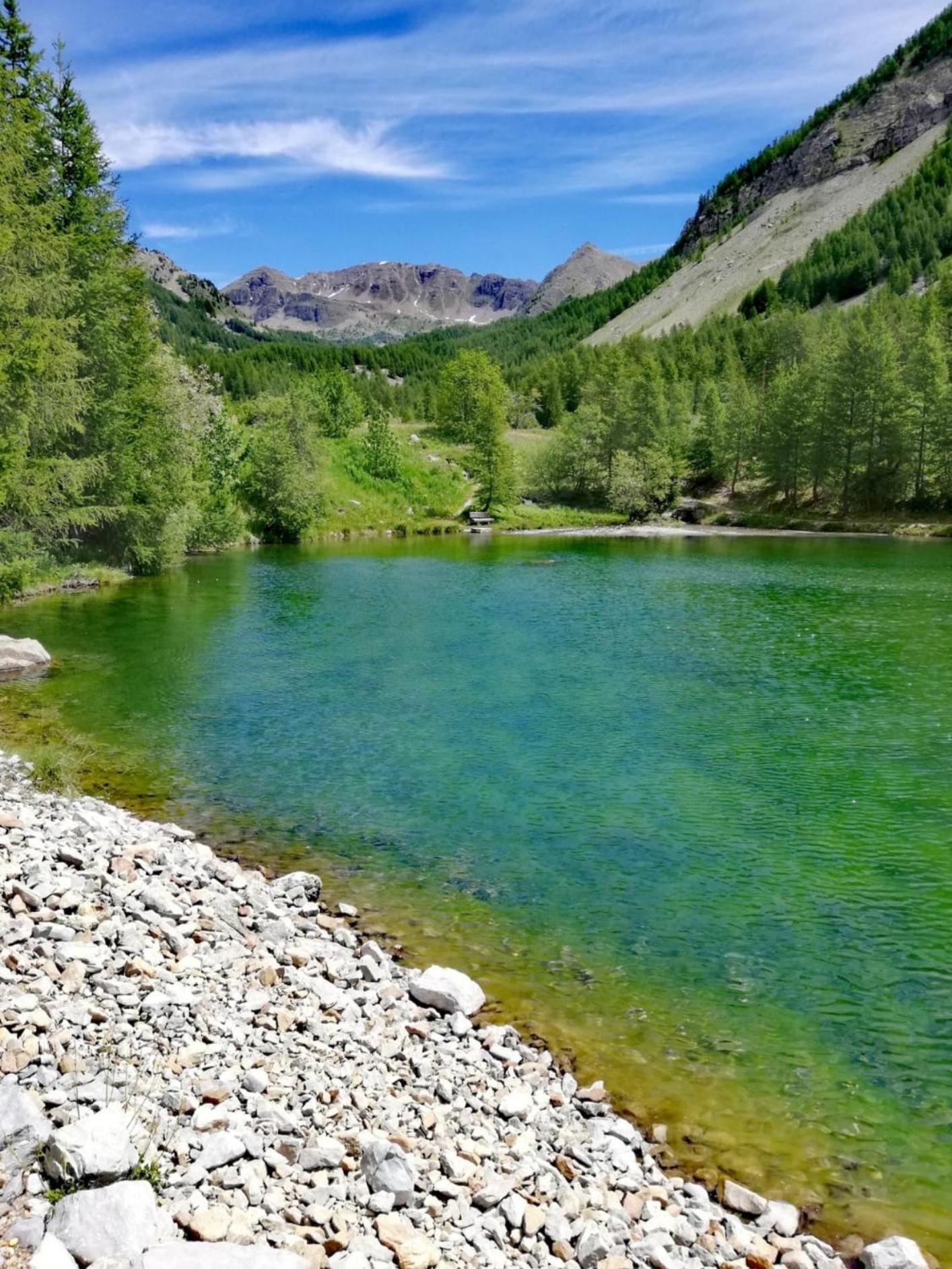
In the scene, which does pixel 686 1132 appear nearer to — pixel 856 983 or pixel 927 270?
pixel 856 983

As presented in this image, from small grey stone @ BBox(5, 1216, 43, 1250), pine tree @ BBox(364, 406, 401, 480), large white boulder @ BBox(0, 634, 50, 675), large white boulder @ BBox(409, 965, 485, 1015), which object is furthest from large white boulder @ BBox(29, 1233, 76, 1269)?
pine tree @ BBox(364, 406, 401, 480)

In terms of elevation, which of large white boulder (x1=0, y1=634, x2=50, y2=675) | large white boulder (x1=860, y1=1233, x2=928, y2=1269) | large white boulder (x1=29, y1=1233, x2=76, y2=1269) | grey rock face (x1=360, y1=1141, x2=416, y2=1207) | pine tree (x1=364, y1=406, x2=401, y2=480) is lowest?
large white boulder (x1=860, y1=1233, x2=928, y2=1269)

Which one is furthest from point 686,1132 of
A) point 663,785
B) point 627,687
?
point 627,687

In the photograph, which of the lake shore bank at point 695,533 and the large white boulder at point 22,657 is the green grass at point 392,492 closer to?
the lake shore bank at point 695,533

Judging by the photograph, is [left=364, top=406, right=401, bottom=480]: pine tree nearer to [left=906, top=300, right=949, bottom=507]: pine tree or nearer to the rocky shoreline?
[left=906, top=300, right=949, bottom=507]: pine tree

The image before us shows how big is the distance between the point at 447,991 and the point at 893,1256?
518cm

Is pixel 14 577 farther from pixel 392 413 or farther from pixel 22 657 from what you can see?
pixel 392 413

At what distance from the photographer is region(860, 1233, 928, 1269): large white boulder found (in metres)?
6.71

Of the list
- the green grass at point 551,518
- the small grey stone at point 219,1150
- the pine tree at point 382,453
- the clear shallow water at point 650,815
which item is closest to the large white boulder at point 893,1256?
the clear shallow water at point 650,815

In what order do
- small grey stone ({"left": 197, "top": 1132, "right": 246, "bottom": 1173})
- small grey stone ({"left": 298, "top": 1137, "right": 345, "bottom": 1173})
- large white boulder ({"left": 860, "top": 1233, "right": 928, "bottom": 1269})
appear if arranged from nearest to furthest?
1. small grey stone ({"left": 197, "top": 1132, "right": 246, "bottom": 1173})
2. large white boulder ({"left": 860, "top": 1233, "right": 928, "bottom": 1269})
3. small grey stone ({"left": 298, "top": 1137, "right": 345, "bottom": 1173})

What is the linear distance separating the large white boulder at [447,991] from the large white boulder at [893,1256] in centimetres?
477

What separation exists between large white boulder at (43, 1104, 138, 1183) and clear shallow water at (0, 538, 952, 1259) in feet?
17.3

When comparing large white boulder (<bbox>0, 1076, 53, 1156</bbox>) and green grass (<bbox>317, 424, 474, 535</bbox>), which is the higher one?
green grass (<bbox>317, 424, 474, 535</bbox>)

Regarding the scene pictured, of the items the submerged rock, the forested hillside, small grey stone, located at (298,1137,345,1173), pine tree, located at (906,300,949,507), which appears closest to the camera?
small grey stone, located at (298,1137,345,1173)
